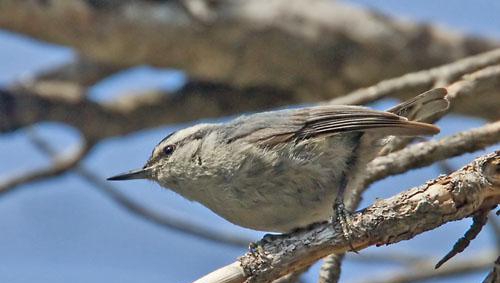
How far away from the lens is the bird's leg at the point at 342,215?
9.95ft

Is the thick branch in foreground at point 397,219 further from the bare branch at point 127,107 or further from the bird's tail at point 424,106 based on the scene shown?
the bare branch at point 127,107

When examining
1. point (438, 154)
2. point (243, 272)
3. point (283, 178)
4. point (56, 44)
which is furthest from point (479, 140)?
point (56, 44)

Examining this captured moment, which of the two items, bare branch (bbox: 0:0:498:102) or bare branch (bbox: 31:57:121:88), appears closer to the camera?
bare branch (bbox: 0:0:498:102)

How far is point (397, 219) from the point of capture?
297 cm

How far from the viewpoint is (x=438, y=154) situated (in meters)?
4.03

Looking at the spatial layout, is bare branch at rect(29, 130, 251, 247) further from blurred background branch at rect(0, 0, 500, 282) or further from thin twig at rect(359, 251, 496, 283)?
thin twig at rect(359, 251, 496, 283)

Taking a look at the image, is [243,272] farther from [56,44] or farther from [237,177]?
[56,44]

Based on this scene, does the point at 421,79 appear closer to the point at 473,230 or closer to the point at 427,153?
the point at 427,153

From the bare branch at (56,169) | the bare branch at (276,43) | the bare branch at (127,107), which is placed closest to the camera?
the bare branch at (56,169)

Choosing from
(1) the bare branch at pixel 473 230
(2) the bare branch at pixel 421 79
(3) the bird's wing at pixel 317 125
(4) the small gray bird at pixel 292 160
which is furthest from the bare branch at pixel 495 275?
(2) the bare branch at pixel 421 79

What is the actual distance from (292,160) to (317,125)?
21 cm

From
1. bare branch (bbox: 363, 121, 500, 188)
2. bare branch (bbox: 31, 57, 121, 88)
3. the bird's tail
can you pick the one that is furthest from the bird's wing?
bare branch (bbox: 31, 57, 121, 88)

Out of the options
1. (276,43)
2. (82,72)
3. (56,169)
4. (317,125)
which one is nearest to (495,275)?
(317,125)

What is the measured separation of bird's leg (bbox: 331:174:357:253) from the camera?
3.03m
